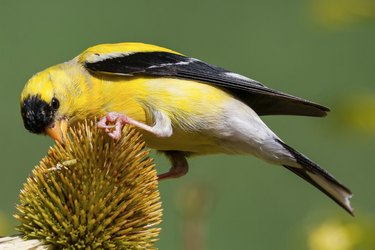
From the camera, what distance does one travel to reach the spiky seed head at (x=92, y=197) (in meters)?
3.57

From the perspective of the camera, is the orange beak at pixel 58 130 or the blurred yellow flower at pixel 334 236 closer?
the blurred yellow flower at pixel 334 236

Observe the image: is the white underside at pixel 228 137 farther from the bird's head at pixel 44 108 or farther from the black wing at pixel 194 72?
the bird's head at pixel 44 108

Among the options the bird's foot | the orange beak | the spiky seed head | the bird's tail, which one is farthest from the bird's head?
the bird's tail

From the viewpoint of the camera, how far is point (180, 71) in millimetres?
4484

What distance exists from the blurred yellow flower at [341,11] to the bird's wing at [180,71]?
39cm

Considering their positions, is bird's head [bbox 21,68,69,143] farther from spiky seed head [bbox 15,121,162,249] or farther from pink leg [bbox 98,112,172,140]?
spiky seed head [bbox 15,121,162,249]

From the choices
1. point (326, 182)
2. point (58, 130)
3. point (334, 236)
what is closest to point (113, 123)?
point (58, 130)

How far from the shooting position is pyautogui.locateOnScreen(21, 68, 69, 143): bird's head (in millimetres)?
4098

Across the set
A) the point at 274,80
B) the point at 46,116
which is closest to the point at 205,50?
the point at 274,80

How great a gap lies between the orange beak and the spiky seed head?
27 centimetres

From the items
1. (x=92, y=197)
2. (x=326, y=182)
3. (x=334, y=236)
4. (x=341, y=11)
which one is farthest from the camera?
(x=326, y=182)

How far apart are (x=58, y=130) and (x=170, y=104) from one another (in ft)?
1.66

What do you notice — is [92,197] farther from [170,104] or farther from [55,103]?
[170,104]

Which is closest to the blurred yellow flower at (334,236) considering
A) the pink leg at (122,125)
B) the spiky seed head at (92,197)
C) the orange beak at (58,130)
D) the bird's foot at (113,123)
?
the spiky seed head at (92,197)
